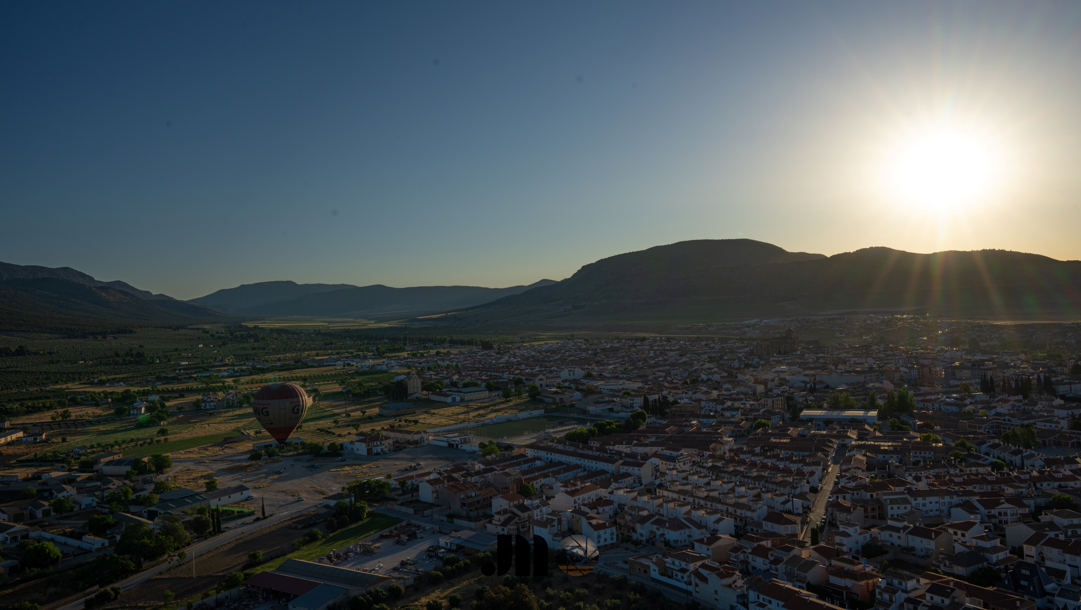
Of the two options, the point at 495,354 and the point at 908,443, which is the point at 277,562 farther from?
the point at 495,354

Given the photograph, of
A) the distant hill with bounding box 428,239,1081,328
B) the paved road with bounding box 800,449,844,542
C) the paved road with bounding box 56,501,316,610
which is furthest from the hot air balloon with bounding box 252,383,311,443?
the distant hill with bounding box 428,239,1081,328

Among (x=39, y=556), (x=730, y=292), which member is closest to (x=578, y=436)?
(x=39, y=556)

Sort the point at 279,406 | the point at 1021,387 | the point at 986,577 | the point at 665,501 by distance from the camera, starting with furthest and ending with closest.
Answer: the point at 1021,387 → the point at 279,406 → the point at 665,501 → the point at 986,577

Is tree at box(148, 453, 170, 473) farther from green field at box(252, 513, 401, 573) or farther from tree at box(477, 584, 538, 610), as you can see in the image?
tree at box(477, 584, 538, 610)

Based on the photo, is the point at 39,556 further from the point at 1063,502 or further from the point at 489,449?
the point at 1063,502

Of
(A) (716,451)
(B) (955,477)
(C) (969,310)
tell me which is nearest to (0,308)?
(A) (716,451)

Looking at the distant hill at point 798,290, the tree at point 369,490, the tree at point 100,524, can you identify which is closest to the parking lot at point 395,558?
the tree at point 369,490
